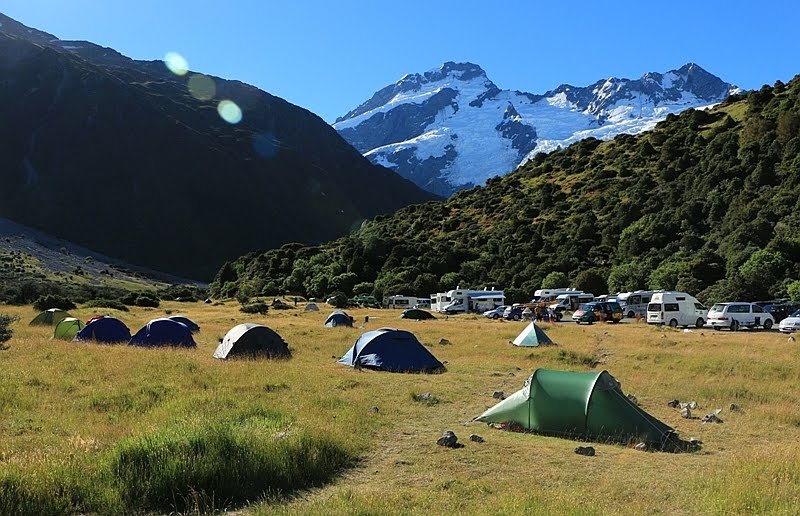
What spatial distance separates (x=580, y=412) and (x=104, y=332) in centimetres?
2150

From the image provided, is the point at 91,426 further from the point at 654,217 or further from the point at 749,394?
the point at 654,217

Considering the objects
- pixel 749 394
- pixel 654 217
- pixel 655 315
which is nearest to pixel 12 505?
pixel 749 394

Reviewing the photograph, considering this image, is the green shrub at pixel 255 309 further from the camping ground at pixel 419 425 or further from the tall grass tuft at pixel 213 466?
the tall grass tuft at pixel 213 466

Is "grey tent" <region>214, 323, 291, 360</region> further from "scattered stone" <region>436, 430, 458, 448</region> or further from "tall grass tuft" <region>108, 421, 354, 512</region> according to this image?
"tall grass tuft" <region>108, 421, 354, 512</region>

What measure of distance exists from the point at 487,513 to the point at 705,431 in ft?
24.5

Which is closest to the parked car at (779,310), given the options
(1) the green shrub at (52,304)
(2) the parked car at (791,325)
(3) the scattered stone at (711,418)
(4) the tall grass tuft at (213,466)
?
(2) the parked car at (791,325)

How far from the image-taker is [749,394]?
16.2 metres

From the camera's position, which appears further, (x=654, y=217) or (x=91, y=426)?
(x=654, y=217)

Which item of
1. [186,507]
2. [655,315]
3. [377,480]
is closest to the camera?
[186,507]

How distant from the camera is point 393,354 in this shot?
66.5 feet

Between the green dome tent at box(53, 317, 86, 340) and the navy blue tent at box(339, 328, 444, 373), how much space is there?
14.3 m

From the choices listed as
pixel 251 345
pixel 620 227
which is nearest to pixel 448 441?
pixel 251 345

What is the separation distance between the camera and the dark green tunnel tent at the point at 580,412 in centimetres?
1149

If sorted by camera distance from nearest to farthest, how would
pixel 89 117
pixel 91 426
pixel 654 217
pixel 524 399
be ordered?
1. pixel 91 426
2. pixel 524 399
3. pixel 654 217
4. pixel 89 117
